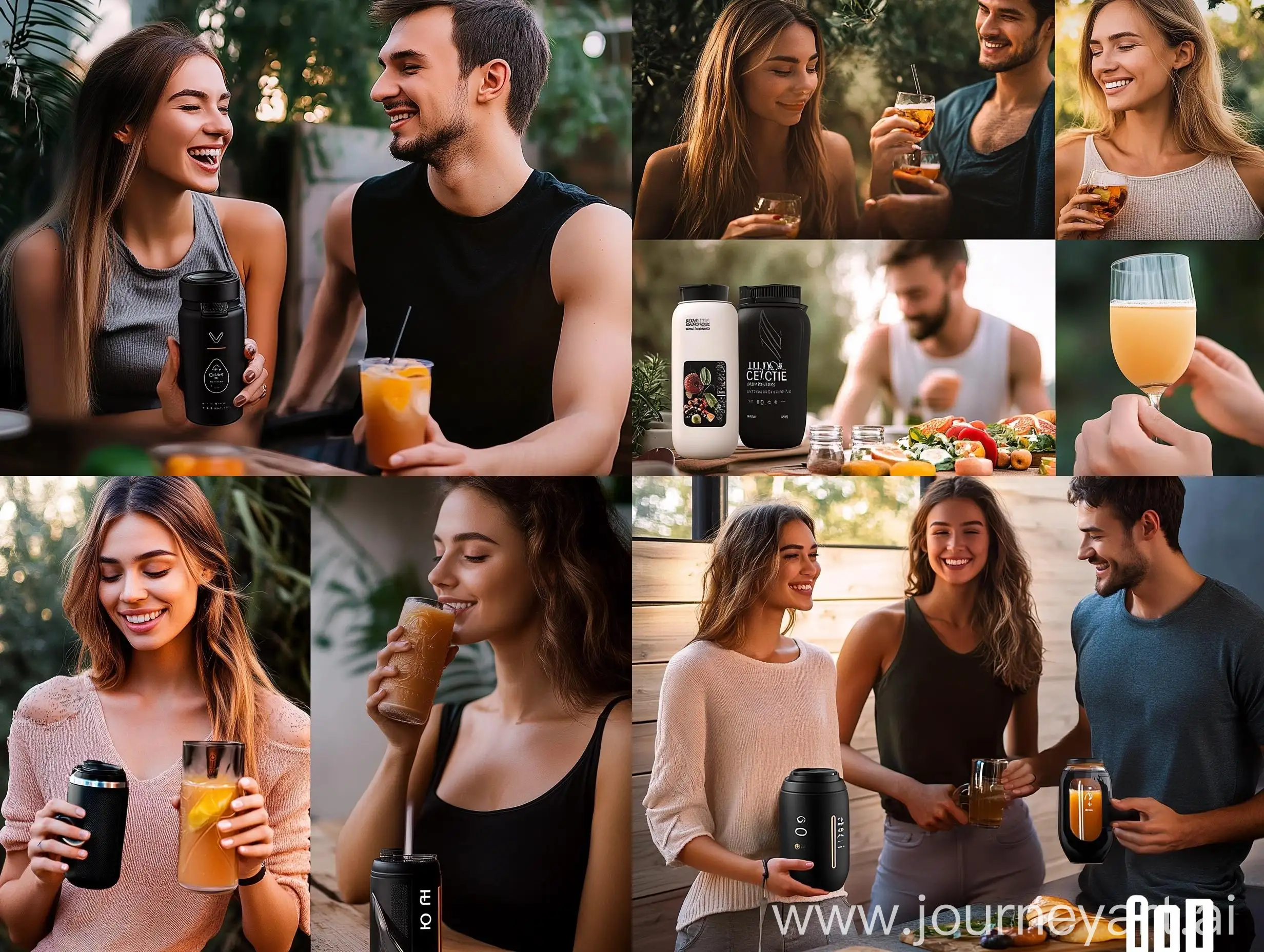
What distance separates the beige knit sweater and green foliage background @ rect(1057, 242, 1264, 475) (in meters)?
1.70

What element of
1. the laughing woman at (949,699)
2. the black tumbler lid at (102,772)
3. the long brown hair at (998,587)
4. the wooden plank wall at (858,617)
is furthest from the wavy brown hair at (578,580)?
the black tumbler lid at (102,772)

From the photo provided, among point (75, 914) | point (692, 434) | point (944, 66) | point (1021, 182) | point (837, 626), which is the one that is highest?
point (944, 66)

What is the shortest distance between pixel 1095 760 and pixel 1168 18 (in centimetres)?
148

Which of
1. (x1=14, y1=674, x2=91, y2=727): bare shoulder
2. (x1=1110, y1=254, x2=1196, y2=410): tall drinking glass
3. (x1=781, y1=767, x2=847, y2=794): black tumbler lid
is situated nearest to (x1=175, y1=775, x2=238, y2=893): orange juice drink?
(x1=14, y1=674, x2=91, y2=727): bare shoulder

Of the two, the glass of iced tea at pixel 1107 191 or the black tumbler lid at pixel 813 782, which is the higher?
the glass of iced tea at pixel 1107 191

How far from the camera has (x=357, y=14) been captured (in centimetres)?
238

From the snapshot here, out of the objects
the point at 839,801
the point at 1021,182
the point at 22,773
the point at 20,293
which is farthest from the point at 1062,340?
the point at 22,773

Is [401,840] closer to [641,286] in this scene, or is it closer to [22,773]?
[22,773]

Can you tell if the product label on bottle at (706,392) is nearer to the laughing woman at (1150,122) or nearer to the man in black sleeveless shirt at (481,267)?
the man in black sleeveless shirt at (481,267)

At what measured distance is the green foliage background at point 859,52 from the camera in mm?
2410

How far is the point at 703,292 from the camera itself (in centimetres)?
237

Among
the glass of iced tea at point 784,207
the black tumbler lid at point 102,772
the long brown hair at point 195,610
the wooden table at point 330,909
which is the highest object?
the glass of iced tea at point 784,207

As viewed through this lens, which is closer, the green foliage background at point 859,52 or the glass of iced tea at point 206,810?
the glass of iced tea at point 206,810

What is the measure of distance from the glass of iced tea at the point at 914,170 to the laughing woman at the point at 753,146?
0.28 ft
